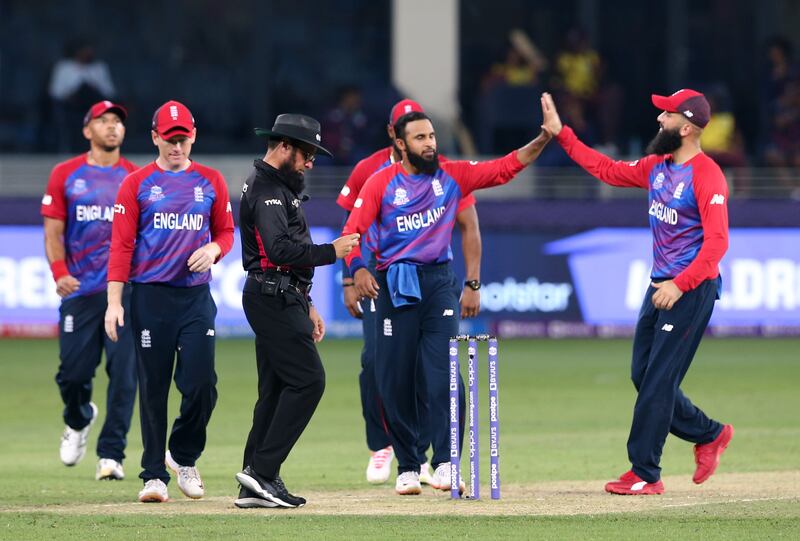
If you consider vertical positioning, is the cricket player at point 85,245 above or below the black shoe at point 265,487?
above

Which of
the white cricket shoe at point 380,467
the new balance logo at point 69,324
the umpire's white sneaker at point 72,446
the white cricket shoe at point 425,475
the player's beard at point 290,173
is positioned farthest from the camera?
the umpire's white sneaker at point 72,446

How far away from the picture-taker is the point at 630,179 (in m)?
10.6

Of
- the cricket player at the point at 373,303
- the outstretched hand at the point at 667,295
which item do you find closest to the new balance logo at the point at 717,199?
the outstretched hand at the point at 667,295

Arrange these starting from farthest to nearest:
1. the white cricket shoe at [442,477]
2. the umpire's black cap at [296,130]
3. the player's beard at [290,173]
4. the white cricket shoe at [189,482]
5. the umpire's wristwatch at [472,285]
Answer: the umpire's wristwatch at [472,285]
the white cricket shoe at [442,477]
the white cricket shoe at [189,482]
the player's beard at [290,173]
the umpire's black cap at [296,130]

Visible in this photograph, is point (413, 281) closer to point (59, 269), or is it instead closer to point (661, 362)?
point (661, 362)

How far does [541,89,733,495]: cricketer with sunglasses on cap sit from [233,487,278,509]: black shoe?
2.18m

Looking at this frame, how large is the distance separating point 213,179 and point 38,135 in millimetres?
16761

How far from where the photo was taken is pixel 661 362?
1018 centimetres

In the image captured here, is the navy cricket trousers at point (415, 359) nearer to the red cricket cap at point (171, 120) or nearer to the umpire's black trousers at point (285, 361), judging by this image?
the umpire's black trousers at point (285, 361)

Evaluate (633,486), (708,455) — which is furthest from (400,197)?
(708,455)

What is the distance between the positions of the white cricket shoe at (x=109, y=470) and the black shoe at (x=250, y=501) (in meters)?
2.22

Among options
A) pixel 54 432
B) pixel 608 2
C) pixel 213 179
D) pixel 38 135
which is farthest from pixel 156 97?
pixel 213 179

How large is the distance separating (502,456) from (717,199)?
361 cm

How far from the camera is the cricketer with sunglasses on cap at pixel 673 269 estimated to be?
9930 mm
